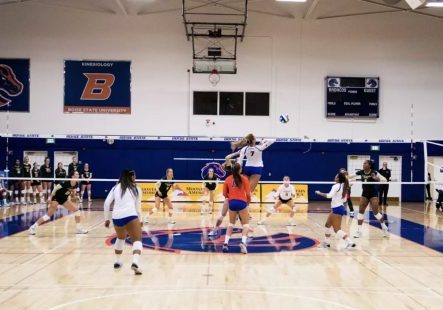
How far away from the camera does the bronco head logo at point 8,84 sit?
27266 millimetres

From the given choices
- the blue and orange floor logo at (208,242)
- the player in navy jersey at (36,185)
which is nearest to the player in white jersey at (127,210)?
the blue and orange floor logo at (208,242)

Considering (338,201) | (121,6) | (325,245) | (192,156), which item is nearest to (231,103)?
(192,156)

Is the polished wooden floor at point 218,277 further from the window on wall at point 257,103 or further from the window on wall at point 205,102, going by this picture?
the window on wall at point 205,102

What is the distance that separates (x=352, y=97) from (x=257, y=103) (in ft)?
16.5

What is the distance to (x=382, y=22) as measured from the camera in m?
28.1

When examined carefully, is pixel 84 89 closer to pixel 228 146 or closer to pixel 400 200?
pixel 228 146

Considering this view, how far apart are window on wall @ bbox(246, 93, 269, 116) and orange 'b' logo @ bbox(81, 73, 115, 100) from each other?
7382 millimetres

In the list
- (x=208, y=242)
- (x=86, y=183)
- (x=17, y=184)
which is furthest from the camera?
(x=86, y=183)

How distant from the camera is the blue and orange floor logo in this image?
12016 mm

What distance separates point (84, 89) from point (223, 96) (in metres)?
7.31

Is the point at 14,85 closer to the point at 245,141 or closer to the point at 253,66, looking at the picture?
the point at 253,66

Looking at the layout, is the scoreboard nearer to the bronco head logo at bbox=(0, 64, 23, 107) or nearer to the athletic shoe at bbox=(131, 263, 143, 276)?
the bronco head logo at bbox=(0, 64, 23, 107)

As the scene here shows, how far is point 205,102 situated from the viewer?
27.5 m

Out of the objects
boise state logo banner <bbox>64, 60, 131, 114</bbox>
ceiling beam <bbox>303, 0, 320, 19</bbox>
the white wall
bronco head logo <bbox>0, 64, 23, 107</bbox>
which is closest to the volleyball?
the white wall
